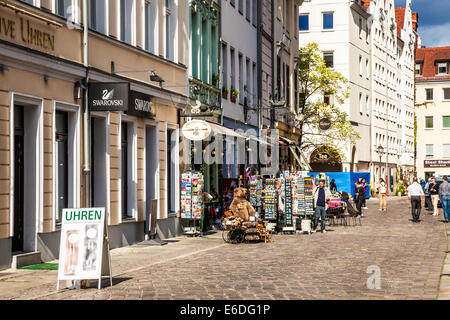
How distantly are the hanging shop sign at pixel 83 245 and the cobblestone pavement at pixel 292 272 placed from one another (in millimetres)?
287

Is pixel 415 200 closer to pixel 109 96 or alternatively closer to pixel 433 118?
pixel 109 96

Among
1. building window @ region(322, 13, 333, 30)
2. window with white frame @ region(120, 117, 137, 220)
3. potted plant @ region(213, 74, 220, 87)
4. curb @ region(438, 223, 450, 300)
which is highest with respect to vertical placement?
building window @ region(322, 13, 333, 30)

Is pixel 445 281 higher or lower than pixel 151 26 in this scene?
lower

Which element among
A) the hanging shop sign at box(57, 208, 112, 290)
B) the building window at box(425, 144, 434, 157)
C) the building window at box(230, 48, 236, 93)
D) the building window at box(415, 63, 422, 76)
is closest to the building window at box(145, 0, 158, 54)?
the building window at box(230, 48, 236, 93)

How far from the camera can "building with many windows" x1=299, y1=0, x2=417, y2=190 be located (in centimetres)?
6844

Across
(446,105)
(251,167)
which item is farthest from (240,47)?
(446,105)

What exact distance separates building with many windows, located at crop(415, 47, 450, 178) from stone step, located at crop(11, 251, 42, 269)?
3347 inches

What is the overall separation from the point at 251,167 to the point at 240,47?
5399mm

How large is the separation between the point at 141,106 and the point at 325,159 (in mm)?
39967

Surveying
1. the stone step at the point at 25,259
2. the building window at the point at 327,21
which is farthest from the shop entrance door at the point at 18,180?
the building window at the point at 327,21

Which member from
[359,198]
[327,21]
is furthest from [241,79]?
[327,21]

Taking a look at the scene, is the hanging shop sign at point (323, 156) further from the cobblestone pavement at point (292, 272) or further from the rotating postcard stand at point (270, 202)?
the cobblestone pavement at point (292, 272)

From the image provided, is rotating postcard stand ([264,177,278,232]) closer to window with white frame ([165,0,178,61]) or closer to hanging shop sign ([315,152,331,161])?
window with white frame ([165,0,178,61])

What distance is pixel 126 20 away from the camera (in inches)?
851
